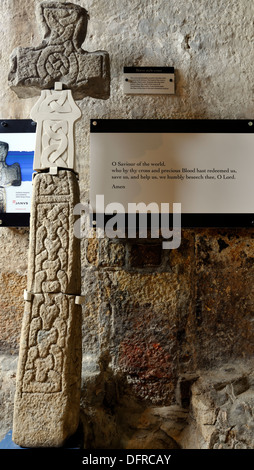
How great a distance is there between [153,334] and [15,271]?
2.62 feet

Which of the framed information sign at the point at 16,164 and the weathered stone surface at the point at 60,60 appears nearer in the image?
the weathered stone surface at the point at 60,60

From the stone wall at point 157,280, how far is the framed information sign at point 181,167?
0.10m

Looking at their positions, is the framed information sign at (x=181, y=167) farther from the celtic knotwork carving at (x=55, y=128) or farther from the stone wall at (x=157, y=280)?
the celtic knotwork carving at (x=55, y=128)

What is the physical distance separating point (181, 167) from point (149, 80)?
1.74 feet

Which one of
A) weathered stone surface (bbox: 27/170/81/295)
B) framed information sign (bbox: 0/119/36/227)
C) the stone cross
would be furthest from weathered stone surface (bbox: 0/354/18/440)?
framed information sign (bbox: 0/119/36/227)

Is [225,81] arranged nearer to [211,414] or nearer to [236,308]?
[236,308]

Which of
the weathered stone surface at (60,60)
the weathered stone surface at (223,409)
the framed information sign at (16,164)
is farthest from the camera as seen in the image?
the framed information sign at (16,164)

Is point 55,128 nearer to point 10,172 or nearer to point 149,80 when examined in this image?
point 10,172

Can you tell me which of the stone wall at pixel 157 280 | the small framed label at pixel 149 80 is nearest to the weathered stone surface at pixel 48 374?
the stone wall at pixel 157 280

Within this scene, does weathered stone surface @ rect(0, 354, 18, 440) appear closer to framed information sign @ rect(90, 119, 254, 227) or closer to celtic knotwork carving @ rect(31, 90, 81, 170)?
framed information sign @ rect(90, 119, 254, 227)

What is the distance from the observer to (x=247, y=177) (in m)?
1.92

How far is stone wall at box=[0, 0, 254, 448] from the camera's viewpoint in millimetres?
1826

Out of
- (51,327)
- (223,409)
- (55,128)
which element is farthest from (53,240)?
(223,409)

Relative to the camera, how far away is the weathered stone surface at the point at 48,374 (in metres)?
1.39
